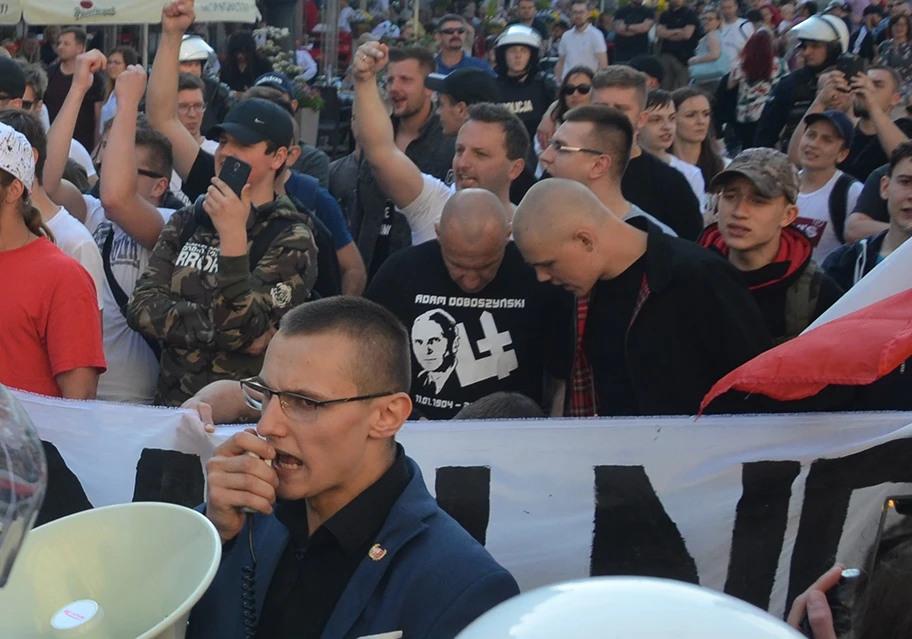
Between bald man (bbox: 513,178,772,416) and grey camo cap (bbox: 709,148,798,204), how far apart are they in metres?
0.59

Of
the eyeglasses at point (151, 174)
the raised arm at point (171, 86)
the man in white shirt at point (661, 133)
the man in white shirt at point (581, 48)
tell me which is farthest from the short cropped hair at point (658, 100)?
the man in white shirt at point (581, 48)

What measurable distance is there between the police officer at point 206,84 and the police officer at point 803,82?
3.96m

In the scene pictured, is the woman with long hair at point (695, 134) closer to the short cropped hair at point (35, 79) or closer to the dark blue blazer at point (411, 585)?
the short cropped hair at point (35, 79)

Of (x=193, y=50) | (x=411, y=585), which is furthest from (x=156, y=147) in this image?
(x=193, y=50)

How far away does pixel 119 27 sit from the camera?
1473 centimetres

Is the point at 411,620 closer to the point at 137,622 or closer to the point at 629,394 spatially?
Answer: the point at 137,622

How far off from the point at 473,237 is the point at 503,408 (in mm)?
668

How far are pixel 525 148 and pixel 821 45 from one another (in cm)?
392

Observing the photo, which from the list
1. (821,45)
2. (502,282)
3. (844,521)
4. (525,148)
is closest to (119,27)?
(821,45)

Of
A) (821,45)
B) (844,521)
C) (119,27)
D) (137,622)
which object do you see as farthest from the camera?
(119,27)

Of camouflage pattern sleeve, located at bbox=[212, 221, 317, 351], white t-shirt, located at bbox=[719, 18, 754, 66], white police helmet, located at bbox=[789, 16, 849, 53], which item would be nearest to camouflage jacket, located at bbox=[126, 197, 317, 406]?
camouflage pattern sleeve, located at bbox=[212, 221, 317, 351]

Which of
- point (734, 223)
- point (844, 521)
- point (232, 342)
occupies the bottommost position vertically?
point (844, 521)

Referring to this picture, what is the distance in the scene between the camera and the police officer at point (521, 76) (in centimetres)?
859

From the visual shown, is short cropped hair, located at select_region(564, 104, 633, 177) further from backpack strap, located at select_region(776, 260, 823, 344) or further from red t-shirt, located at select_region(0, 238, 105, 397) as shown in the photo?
red t-shirt, located at select_region(0, 238, 105, 397)
